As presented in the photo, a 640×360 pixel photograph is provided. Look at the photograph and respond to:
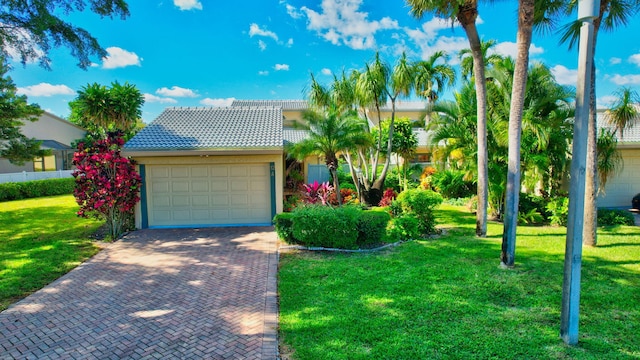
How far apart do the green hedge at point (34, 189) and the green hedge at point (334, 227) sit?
68.6ft

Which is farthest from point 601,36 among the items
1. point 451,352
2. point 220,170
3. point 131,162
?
point 131,162

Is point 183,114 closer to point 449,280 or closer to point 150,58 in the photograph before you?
point 150,58

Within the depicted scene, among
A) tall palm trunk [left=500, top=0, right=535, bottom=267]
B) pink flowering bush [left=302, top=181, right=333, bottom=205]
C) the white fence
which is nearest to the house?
Result: pink flowering bush [left=302, top=181, right=333, bottom=205]

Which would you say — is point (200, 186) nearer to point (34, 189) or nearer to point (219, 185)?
point (219, 185)

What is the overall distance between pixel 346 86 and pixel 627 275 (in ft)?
41.4

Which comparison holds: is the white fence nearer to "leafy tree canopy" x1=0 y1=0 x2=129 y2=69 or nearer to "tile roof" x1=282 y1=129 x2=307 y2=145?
"leafy tree canopy" x1=0 y1=0 x2=129 y2=69

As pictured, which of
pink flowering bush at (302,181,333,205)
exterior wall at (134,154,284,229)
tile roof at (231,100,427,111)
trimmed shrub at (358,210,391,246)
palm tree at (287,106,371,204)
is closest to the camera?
trimmed shrub at (358,210,391,246)

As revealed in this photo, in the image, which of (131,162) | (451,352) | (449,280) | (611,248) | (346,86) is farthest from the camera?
(346,86)

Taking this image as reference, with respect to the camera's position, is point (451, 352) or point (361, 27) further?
point (361, 27)

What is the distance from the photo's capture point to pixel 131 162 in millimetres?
12078

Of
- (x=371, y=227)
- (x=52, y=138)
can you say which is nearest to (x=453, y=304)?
(x=371, y=227)

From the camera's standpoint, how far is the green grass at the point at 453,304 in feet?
14.3

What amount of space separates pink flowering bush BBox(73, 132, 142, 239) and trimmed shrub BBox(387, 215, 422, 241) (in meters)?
8.52

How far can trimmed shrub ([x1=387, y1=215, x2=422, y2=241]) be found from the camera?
10.1 m
